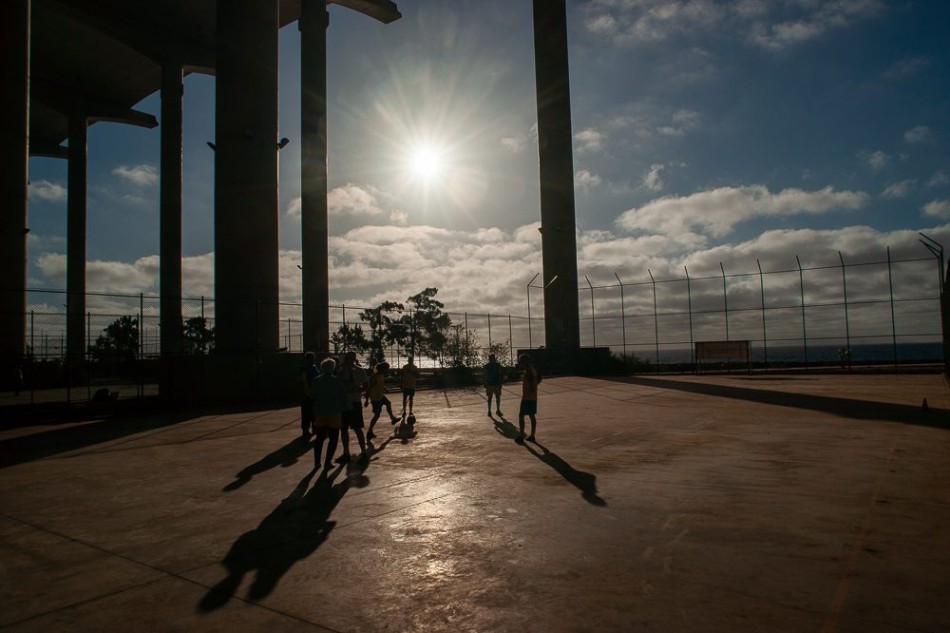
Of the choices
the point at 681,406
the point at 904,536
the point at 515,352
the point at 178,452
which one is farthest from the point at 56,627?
the point at 515,352

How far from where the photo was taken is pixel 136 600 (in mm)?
4070

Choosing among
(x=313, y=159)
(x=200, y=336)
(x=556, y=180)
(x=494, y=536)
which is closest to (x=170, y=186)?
(x=313, y=159)

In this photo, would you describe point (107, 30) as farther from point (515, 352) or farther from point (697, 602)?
point (697, 602)

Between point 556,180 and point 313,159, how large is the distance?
15.5 m

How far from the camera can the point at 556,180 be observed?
39750 mm

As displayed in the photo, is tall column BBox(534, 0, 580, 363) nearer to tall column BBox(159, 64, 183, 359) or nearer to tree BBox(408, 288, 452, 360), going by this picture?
tree BBox(408, 288, 452, 360)

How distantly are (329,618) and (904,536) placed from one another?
4.67m

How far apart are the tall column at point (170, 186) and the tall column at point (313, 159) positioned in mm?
10850

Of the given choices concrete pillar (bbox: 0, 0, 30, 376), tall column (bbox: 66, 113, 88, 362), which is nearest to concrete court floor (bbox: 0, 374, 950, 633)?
concrete pillar (bbox: 0, 0, 30, 376)

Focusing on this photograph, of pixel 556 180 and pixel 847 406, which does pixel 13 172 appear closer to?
pixel 556 180

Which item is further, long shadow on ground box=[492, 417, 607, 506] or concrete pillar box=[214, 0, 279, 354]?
concrete pillar box=[214, 0, 279, 354]

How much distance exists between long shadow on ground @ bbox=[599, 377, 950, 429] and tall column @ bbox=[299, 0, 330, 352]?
2301 cm

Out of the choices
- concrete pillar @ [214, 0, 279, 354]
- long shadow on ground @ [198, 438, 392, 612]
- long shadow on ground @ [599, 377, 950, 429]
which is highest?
concrete pillar @ [214, 0, 279, 354]

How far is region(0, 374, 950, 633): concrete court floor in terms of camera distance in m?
3.78
